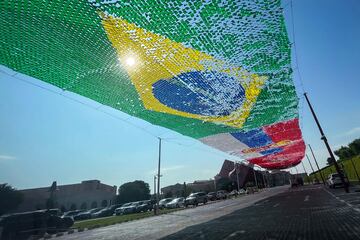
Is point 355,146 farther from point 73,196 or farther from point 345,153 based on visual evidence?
point 73,196

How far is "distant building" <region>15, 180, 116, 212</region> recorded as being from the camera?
187ft

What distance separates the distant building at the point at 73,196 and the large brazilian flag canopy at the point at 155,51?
5484 centimetres

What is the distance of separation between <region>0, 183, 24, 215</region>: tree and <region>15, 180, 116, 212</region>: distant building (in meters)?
3.70

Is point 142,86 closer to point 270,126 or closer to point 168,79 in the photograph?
point 168,79

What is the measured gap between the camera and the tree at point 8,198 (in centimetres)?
4803

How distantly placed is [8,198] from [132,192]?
2781cm

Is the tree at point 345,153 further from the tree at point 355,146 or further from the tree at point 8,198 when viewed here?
the tree at point 8,198

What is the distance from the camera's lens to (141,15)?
7086mm

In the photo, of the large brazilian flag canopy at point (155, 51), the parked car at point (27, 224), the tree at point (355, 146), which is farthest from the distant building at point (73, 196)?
the tree at point (355, 146)

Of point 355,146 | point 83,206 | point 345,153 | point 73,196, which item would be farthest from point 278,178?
point 73,196

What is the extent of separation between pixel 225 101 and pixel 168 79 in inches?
157

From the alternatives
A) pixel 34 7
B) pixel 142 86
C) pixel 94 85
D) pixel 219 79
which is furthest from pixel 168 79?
pixel 34 7

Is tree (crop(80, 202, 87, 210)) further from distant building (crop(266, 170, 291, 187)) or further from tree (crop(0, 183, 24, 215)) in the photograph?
distant building (crop(266, 170, 291, 187))

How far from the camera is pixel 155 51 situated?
28.3 feet
